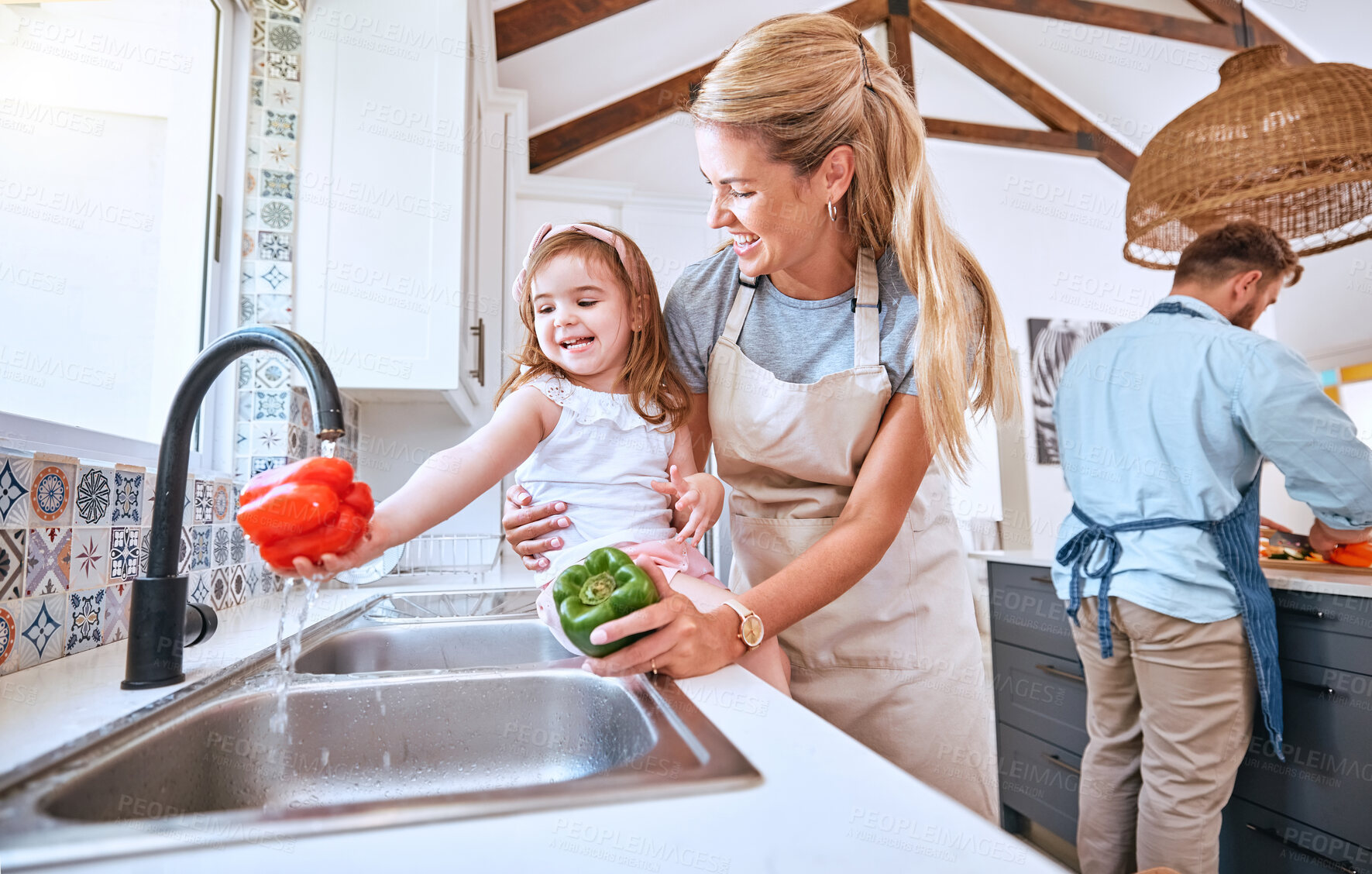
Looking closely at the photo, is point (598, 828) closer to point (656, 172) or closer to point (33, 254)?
point (33, 254)

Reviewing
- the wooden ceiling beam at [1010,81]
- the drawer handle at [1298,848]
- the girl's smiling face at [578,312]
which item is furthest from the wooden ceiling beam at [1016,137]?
the girl's smiling face at [578,312]

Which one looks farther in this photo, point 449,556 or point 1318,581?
point 449,556

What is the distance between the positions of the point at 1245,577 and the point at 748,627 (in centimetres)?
144

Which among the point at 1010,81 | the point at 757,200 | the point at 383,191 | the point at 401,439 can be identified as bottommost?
the point at 401,439

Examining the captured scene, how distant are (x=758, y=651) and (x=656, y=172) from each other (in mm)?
4100

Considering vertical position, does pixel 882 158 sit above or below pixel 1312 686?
above

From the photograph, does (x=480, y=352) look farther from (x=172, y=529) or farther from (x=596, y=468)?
(x=172, y=529)

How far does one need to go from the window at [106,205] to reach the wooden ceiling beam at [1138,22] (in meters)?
4.47

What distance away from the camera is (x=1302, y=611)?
1.76 metres

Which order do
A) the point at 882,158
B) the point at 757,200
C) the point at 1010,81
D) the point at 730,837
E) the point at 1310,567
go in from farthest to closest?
the point at 1010,81, the point at 1310,567, the point at 882,158, the point at 757,200, the point at 730,837

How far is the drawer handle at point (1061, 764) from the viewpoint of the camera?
2.32 metres

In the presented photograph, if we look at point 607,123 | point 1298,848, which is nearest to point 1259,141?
point 1298,848

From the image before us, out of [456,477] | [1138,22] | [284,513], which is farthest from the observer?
[1138,22]

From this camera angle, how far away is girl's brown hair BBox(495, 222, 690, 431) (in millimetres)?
1128
